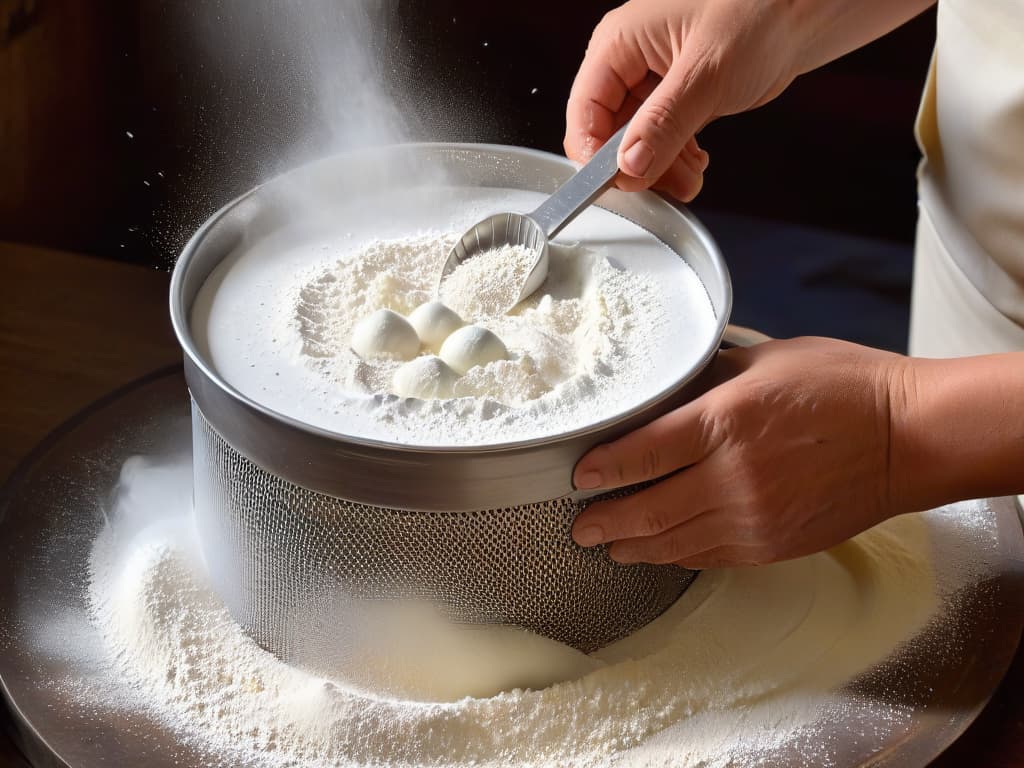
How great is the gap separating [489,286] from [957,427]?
43 centimetres

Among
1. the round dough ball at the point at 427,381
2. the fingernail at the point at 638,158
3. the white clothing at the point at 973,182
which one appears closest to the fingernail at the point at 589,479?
the round dough ball at the point at 427,381

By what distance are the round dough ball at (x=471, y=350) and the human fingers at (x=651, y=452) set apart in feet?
0.49

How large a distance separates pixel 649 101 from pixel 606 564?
473 millimetres

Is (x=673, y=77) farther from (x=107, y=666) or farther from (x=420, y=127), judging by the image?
(x=107, y=666)

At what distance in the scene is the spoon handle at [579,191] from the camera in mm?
1063

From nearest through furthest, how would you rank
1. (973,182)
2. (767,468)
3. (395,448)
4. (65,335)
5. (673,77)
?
(395,448)
(767,468)
(673,77)
(973,182)
(65,335)

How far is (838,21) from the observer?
1.25m

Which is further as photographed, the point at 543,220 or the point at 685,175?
the point at 685,175

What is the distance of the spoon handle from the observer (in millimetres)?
1063

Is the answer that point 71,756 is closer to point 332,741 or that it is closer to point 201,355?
point 332,741

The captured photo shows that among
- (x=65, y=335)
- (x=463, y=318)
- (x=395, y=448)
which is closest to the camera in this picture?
(x=395, y=448)

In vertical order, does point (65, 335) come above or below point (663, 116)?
below

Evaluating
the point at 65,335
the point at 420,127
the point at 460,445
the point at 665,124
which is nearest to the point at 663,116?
the point at 665,124

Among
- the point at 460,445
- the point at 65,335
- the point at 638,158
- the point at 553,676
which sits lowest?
the point at 65,335
